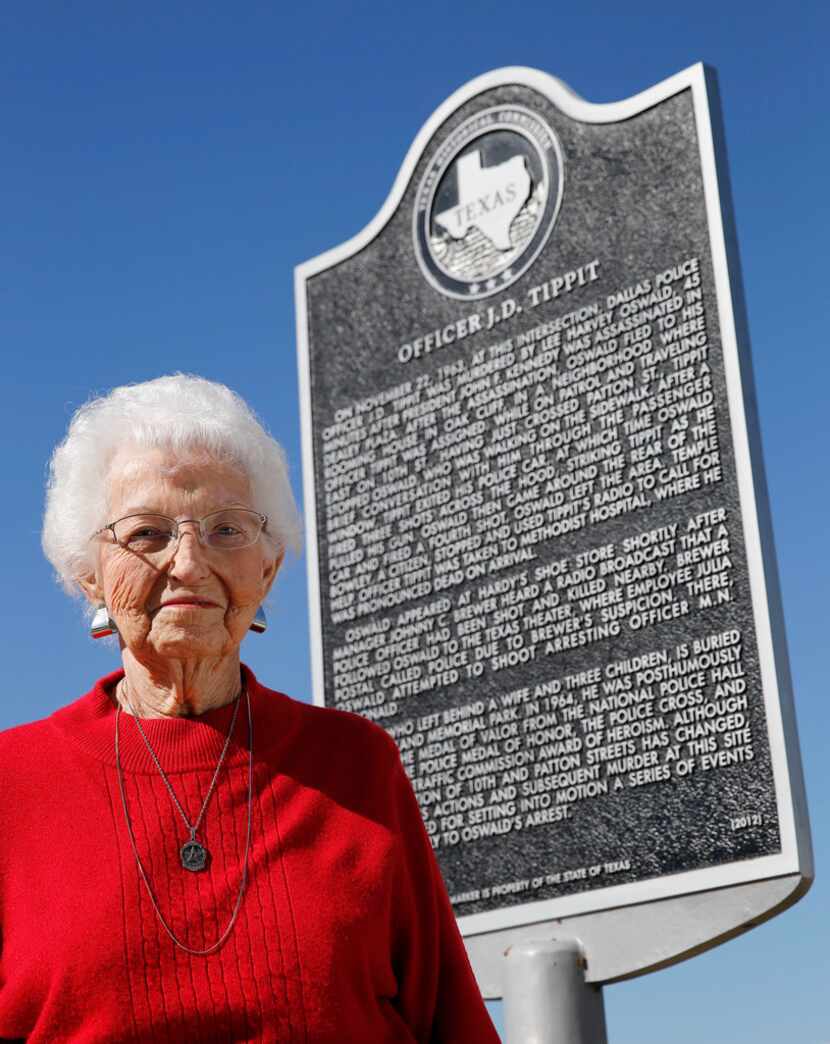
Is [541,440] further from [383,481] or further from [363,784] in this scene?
[363,784]

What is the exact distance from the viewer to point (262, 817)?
7.50 ft

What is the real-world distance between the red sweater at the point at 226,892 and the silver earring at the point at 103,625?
111mm

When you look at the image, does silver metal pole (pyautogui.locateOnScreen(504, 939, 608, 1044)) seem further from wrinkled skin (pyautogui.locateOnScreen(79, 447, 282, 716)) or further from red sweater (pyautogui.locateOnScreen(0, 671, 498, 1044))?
wrinkled skin (pyautogui.locateOnScreen(79, 447, 282, 716))

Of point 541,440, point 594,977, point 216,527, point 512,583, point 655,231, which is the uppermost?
point 655,231

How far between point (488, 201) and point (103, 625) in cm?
502

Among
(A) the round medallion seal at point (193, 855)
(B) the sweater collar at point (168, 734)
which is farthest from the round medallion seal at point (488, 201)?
(A) the round medallion seal at point (193, 855)

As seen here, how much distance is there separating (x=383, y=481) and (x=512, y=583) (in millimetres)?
1007

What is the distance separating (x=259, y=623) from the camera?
98.3 inches

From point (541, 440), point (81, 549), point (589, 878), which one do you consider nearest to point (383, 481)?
point (541, 440)

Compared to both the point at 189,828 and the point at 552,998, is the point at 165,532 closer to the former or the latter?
the point at 189,828

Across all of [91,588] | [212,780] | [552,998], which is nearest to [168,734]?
[212,780]

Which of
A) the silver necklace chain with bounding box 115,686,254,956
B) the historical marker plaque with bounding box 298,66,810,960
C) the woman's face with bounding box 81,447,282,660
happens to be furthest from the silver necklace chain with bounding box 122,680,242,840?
the historical marker plaque with bounding box 298,66,810,960

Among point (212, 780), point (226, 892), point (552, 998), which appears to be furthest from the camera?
point (552, 998)

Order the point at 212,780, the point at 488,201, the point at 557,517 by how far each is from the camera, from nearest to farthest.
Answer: the point at 212,780 < the point at 557,517 < the point at 488,201
